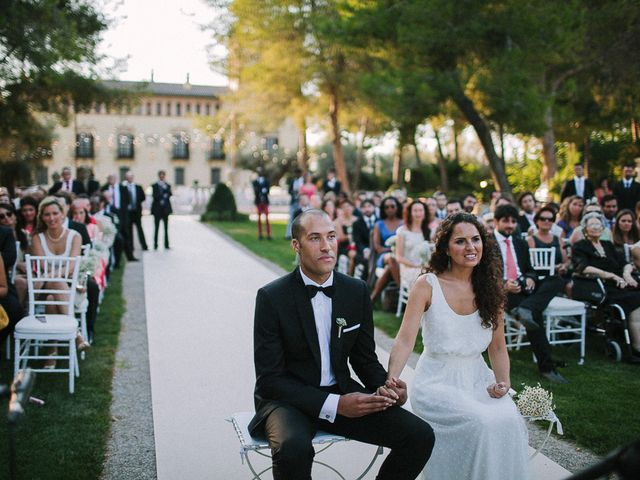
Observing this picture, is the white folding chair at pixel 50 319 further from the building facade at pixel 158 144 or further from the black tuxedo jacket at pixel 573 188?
the building facade at pixel 158 144

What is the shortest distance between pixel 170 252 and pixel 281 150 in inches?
1423

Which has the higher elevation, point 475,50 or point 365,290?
point 475,50

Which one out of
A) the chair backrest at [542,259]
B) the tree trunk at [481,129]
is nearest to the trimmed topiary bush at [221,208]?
the tree trunk at [481,129]

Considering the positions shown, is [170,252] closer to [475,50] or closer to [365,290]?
[475,50]

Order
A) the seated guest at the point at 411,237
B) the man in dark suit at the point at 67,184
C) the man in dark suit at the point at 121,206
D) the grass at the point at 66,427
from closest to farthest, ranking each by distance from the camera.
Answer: the grass at the point at 66,427 → the seated guest at the point at 411,237 → the man in dark suit at the point at 67,184 → the man in dark suit at the point at 121,206

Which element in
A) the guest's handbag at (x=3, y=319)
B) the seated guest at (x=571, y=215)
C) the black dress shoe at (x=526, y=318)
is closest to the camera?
the guest's handbag at (x=3, y=319)

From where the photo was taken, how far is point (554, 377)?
6.27 metres

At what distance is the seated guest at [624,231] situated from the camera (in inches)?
311

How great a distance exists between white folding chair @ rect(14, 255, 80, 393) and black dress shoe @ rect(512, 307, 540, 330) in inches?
155

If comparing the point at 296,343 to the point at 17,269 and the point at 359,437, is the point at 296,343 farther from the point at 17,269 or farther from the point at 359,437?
the point at 17,269

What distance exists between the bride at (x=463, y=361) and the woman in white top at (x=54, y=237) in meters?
3.84

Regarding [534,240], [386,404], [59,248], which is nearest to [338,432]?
[386,404]

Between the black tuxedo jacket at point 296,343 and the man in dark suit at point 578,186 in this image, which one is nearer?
the black tuxedo jacket at point 296,343

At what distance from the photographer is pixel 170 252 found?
16.6 metres
